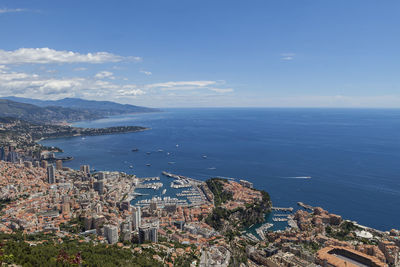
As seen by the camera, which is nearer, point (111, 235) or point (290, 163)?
point (111, 235)

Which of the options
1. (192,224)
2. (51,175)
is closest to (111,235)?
(192,224)

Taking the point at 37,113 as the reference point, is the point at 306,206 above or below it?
below

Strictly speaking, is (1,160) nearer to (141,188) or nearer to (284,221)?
(141,188)

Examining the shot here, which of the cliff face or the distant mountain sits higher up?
the distant mountain

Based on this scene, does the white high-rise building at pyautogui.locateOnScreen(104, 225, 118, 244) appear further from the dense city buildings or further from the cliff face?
the cliff face

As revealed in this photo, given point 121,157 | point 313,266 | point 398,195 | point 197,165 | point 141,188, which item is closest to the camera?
point 313,266

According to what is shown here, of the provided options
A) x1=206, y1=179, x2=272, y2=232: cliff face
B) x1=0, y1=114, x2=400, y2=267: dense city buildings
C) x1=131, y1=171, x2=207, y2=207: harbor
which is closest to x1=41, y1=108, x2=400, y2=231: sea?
x1=206, y1=179, x2=272, y2=232: cliff face

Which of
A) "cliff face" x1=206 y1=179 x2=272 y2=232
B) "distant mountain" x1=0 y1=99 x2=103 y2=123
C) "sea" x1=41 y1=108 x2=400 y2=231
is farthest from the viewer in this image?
"distant mountain" x1=0 y1=99 x2=103 y2=123

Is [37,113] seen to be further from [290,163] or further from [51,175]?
[290,163]

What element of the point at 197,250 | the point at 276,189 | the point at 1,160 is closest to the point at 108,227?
the point at 197,250

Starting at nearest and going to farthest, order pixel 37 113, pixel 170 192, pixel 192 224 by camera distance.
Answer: pixel 192 224
pixel 170 192
pixel 37 113

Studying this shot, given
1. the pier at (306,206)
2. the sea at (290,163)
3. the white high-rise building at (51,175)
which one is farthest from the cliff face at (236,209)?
the white high-rise building at (51,175)
